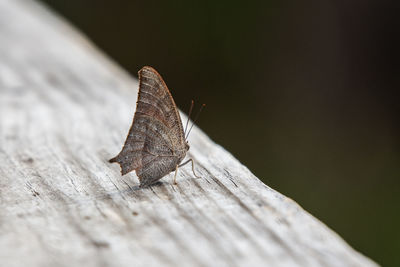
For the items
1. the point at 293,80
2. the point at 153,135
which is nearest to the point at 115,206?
the point at 153,135

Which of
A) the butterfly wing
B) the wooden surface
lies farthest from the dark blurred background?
the wooden surface

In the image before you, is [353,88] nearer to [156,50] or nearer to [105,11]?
[156,50]

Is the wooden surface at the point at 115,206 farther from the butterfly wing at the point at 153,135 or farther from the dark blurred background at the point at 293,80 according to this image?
the dark blurred background at the point at 293,80

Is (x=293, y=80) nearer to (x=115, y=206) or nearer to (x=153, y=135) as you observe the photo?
(x=153, y=135)

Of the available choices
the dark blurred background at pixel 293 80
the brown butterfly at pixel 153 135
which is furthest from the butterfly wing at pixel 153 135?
the dark blurred background at pixel 293 80

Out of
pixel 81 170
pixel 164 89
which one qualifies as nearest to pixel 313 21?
pixel 164 89
